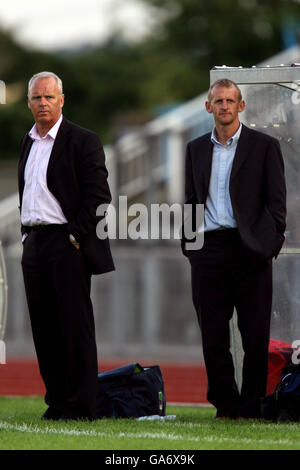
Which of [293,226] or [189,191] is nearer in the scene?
[189,191]

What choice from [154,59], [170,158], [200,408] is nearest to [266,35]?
[154,59]

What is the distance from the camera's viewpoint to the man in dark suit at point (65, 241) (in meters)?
7.62

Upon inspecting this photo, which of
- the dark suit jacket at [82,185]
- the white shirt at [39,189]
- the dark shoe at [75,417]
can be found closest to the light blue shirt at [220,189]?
the dark suit jacket at [82,185]

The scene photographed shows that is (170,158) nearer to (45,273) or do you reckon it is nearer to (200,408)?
(200,408)

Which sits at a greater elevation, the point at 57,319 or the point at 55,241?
the point at 55,241

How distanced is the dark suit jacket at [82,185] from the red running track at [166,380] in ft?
12.0

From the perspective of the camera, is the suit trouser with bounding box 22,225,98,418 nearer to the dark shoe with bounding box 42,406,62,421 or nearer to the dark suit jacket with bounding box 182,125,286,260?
the dark shoe with bounding box 42,406,62,421

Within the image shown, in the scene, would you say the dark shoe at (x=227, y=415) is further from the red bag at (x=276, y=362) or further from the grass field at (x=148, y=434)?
the red bag at (x=276, y=362)

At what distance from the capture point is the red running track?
12.0 m

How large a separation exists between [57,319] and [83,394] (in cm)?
51

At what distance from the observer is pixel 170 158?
18.4 m

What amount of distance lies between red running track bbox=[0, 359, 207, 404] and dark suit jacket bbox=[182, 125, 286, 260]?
3690mm

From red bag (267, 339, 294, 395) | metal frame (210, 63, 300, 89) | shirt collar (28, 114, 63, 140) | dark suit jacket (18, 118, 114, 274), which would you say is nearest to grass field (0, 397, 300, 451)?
red bag (267, 339, 294, 395)

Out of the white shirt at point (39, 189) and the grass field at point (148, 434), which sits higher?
the white shirt at point (39, 189)
